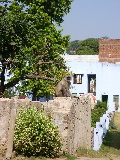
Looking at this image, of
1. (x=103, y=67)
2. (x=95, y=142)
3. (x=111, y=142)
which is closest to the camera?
(x=95, y=142)

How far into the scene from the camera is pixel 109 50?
54844mm

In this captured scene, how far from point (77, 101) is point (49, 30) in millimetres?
15127

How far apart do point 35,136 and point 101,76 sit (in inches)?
1391

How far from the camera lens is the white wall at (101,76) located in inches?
1791

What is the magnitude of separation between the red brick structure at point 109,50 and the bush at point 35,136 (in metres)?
43.6

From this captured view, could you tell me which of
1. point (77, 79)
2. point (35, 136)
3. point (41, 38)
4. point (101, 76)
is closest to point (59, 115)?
point (35, 136)

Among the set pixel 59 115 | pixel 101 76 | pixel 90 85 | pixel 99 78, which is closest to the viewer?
pixel 59 115

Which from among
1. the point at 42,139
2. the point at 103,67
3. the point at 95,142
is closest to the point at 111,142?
the point at 95,142

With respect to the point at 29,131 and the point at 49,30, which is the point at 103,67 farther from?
the point at 29,131

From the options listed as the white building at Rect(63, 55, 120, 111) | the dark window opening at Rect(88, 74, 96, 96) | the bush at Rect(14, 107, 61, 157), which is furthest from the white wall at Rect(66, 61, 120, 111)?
the bush at Rect(14, 107, 61, 157)

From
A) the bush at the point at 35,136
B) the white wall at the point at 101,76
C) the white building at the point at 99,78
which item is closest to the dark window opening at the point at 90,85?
the white building at the point at 99,78

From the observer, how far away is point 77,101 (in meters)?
14.2

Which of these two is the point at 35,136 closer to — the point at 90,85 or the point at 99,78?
the point at 99,78

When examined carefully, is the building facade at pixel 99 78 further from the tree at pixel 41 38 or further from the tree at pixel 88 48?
the tree at pixel 88 48
